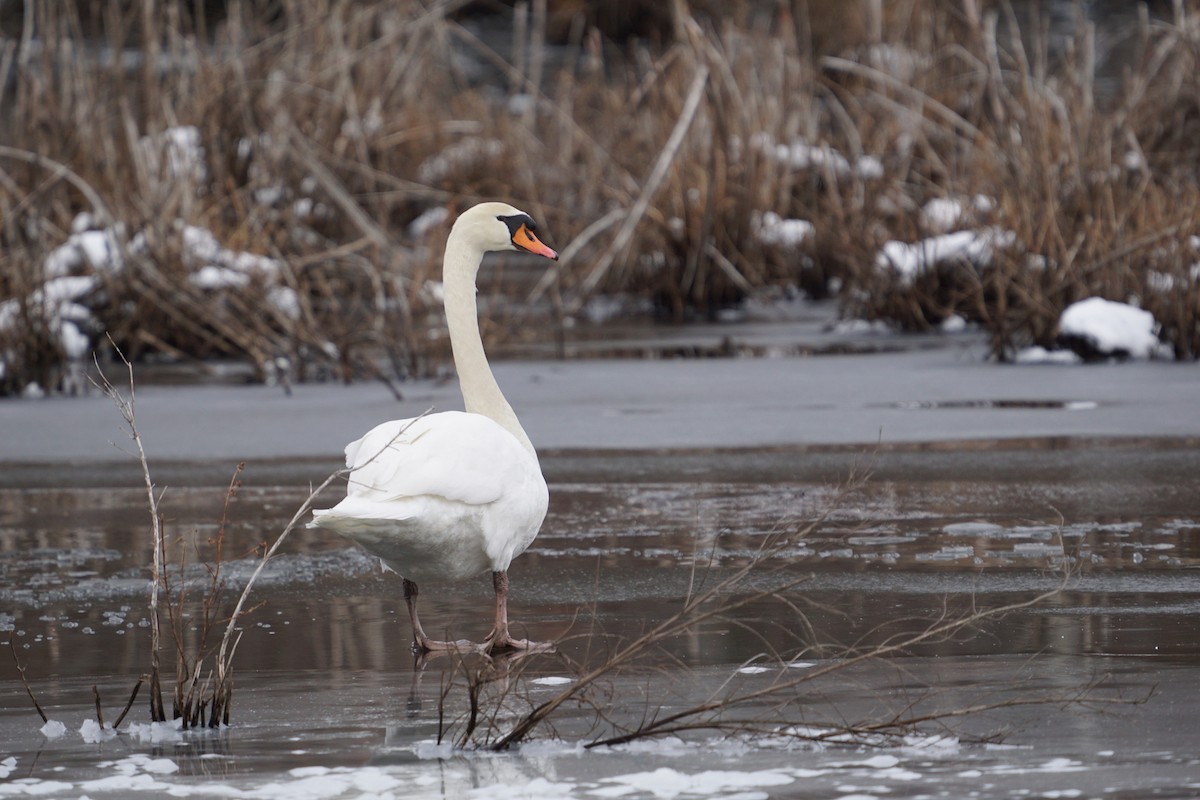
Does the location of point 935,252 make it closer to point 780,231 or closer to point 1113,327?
point 1113,327

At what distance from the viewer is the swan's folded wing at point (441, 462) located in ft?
14.5

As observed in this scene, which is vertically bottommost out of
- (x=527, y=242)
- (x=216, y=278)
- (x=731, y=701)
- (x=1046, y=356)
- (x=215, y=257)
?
(x=731, y=701)

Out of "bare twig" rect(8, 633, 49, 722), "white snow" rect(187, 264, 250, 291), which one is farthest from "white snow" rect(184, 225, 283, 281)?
"bare twig" rect(8, 633, 49, 722)

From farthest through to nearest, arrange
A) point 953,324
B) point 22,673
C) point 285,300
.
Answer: point 953,324, point 285,300, point 22,673

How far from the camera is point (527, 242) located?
18.5ft

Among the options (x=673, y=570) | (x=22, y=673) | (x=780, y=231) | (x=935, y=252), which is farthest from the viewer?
(x=780, y=231)

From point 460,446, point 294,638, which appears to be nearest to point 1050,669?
point 460,446

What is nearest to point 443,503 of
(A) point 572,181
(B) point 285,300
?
(B) point 285,300

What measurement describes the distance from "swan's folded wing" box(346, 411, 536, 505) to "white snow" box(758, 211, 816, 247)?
10.8 meters

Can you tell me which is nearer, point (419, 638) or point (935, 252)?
point (419, 638)

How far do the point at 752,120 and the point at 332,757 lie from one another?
1206 cm

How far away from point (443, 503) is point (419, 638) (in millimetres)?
397

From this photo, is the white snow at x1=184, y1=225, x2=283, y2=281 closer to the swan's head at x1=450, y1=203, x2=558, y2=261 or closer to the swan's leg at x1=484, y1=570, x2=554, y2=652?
the swan's head at x1=450, y1=203, x2=558, y2=261

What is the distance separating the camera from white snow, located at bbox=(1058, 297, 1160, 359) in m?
10.7
